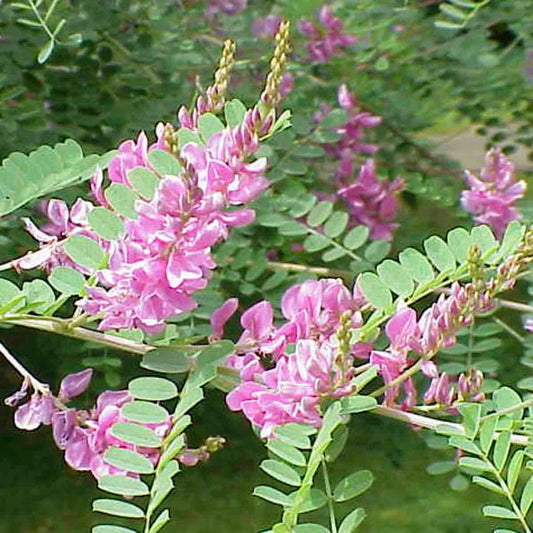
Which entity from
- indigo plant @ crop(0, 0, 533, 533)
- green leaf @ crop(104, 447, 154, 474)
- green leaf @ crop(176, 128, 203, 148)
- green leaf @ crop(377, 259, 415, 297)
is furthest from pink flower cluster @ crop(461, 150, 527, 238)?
green leaf @ crop(104, 447, 154, 474)

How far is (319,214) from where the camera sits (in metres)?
1.84

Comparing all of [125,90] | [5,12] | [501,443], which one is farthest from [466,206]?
[501,443]

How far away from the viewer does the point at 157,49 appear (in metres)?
2.26

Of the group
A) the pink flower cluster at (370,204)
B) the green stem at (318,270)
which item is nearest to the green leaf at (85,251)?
the green stem at (318,270)

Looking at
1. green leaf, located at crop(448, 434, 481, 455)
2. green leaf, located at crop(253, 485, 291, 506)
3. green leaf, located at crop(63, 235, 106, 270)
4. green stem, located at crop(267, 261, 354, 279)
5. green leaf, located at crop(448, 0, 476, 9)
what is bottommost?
green stem, located at crop(267, 261, 354, 279)

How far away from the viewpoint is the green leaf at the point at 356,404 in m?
0.87

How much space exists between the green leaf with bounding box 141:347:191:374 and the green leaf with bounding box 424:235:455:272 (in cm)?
26

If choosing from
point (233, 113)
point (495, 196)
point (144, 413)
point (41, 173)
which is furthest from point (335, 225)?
point (144, 413)

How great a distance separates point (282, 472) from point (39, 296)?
0.27 metres

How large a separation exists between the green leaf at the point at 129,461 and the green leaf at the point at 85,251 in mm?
162

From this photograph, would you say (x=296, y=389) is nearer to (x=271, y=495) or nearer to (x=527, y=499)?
(x=271, y=495)

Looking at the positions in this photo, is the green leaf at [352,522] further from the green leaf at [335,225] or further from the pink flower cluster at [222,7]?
the pink flower cluster at [222,7]

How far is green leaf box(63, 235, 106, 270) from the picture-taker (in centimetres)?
96

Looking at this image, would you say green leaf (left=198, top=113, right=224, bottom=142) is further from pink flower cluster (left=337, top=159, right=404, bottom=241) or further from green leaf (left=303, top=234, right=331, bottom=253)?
pink flower cluster (left=337, top=159, right=404, bottom=241)
